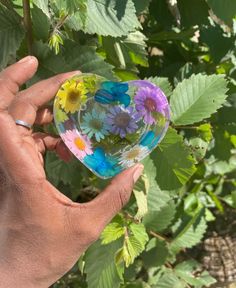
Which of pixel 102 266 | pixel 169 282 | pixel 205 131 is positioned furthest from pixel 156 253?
pixel 205 131

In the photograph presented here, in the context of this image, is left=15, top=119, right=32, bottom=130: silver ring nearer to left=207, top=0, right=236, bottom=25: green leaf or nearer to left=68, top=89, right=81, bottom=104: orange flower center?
left=68, top=89, right=81, bottom=104: orange flower center

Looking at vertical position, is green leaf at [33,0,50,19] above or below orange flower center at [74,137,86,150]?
above

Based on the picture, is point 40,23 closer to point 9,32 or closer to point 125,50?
point 9,32

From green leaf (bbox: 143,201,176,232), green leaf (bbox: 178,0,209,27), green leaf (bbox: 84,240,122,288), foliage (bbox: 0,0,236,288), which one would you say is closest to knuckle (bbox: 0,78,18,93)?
foliage (bbox: 0,0,236,288)

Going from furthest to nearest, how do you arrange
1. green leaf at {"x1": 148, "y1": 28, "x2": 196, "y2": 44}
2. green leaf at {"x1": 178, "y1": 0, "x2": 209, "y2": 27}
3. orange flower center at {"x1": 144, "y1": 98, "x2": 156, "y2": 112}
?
green leaf at {"x1": 148, "y1": 28, "x2": 196, "y2": 44}, green leaf at {"x1": 178, "y1": 0, "x2": 209, "y2": 27}, orange flower center at {"x1": 144, "y1": 98, "x2": 156, "y2": 112}

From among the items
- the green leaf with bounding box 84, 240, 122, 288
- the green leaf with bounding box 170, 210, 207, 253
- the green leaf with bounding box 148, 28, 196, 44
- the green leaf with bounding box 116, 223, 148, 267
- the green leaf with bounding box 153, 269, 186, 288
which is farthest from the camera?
the green leaf with bounding box 170, 210, 207, 253

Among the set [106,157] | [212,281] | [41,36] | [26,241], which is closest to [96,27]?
[41,36]

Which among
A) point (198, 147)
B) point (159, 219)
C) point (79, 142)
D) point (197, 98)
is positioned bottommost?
point (159, 219)
